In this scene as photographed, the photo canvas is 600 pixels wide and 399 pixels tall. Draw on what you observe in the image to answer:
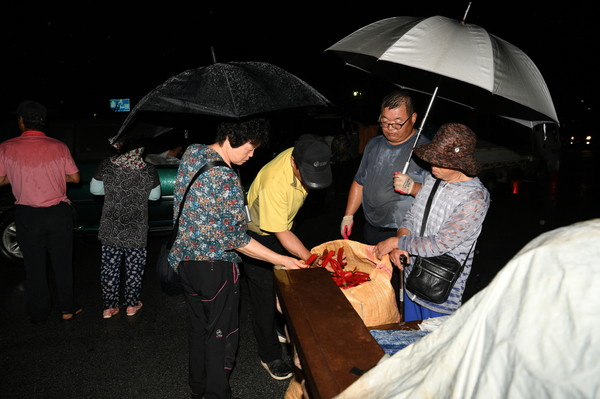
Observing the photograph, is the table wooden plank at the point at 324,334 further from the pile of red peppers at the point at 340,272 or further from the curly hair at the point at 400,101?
the curly hair at the point at 400,101

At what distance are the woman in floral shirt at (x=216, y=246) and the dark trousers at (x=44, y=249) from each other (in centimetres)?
193

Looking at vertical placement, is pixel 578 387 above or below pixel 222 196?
above

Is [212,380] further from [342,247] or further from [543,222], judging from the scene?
[543,222]

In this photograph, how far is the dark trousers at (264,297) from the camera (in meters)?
3.01

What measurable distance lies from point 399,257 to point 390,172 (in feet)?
2.79

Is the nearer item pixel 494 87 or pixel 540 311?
pixel 540 311

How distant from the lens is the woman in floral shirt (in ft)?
7.47

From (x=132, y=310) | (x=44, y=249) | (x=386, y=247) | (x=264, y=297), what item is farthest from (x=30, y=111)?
(x=386, y=247)

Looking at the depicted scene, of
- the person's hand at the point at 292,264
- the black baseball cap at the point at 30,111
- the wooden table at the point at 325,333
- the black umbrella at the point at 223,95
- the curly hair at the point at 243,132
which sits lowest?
the person's hand at the point at 292,264

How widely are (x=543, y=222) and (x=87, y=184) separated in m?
8.89

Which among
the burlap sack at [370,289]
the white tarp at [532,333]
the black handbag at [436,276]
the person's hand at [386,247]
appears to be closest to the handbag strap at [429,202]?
the black handbag at [436,276]

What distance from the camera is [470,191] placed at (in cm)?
235

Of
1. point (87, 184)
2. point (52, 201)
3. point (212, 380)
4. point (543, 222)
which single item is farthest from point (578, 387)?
point (543, 222)

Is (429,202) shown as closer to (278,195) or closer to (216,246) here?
(278,195)
